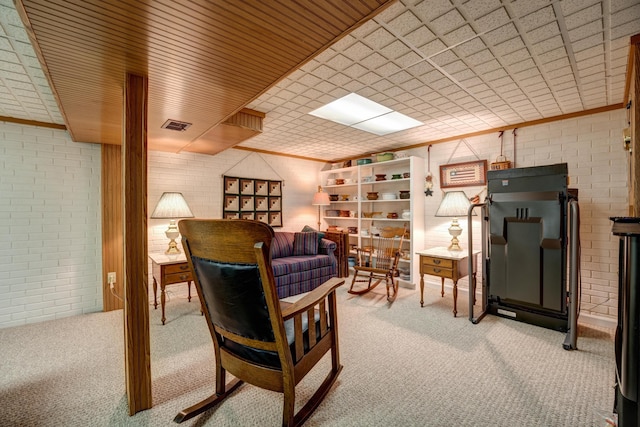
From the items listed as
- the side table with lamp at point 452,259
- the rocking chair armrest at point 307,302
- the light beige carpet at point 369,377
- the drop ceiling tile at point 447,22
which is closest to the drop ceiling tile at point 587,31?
the drop ceiling tile at point 447,22

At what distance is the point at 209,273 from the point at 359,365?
58.6 inches

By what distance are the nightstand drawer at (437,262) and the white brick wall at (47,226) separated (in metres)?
4.16

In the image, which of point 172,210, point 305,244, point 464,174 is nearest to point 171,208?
point 172,210

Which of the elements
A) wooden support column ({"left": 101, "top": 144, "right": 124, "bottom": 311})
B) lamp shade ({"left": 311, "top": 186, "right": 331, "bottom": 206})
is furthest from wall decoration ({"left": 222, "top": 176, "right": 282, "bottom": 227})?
wooden support column ({"left": 101, "top": 144, "right": 124, "bottom": 311})

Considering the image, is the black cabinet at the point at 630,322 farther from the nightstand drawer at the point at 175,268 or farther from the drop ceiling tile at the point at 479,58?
the nightstand drawer at the point at 175,268

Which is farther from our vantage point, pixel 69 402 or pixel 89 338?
pixel 89 338

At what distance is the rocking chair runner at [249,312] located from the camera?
1.28m

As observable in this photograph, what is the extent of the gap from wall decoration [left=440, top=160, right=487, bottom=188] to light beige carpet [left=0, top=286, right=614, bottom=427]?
6.36 feet

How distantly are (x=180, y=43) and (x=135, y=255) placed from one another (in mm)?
1246

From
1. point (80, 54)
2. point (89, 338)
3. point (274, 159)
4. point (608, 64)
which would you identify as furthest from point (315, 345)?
point (274, 159)

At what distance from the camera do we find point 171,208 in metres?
3.40

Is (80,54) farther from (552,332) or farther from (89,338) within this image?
(552,332)

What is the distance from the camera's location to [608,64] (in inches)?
84.9

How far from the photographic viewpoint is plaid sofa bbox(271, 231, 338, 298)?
3889mm
